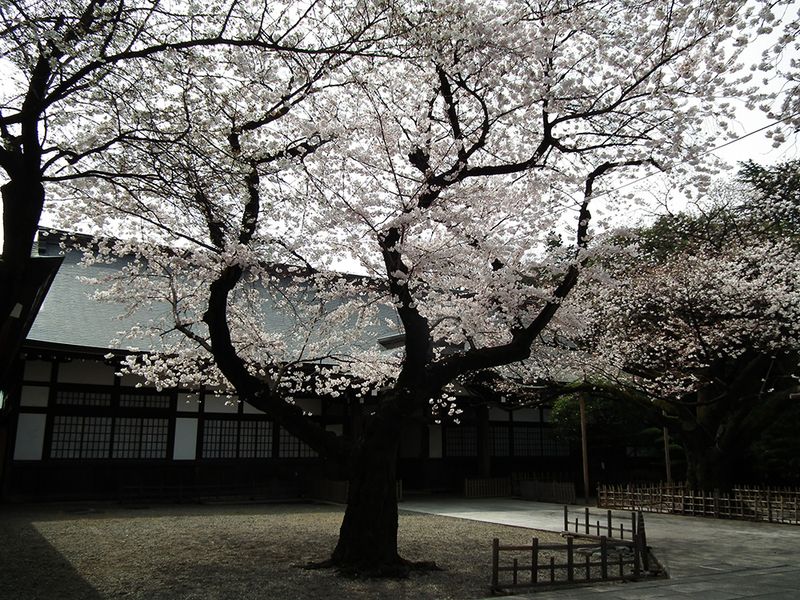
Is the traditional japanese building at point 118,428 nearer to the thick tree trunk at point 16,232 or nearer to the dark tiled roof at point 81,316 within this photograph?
Answer: the dark tiled roof at point 81,316

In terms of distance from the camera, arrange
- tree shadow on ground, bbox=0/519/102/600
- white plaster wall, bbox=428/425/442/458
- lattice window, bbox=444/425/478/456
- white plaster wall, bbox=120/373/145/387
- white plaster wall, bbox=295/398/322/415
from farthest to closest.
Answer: lattice window, bbox=444/425/478/456 < white plaster wall, bbox=428/425/442/458 < white plaster wall, bbox=295/398/322/415 < white plaster wall, bbox=120/373/145/387 < tree shadow on ground, bbox=0/519/102/600

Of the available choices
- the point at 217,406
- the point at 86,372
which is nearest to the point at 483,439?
the point at 217,406

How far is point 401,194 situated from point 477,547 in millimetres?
6421

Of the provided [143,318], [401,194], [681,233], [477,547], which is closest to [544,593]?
[477,547]

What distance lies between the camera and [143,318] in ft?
59.7

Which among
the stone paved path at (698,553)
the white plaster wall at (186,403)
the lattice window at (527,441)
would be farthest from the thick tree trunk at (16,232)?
the lattice window at (527,441)

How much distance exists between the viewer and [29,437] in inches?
588

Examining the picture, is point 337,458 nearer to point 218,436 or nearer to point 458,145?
point 458,145

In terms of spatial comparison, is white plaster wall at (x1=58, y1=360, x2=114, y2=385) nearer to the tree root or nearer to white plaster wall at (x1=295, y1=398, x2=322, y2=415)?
white plaster wall at (x1=295, y1=398, x2=322, y2=415)

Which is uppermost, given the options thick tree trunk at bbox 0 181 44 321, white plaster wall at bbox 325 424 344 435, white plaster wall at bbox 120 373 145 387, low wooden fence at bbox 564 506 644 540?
thick tree trunk at bbox 0 181 44 321

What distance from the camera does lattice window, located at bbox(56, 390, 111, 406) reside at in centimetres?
1562

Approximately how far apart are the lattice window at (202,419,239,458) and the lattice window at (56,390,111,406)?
280 centimetres

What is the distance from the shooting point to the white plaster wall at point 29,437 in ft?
48.5

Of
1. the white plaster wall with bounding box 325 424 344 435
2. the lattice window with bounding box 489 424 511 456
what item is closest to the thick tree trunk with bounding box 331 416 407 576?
the white plaster wall with bounding box 325 424 344 435
